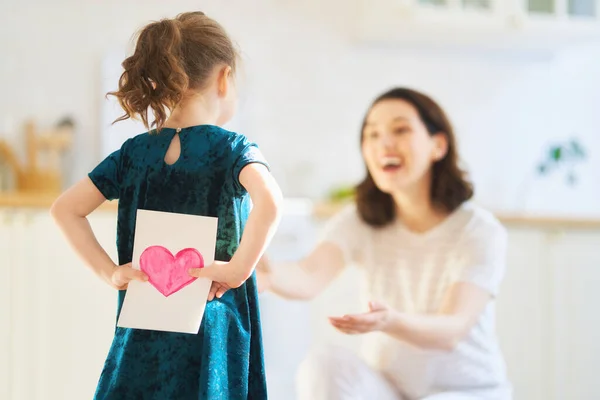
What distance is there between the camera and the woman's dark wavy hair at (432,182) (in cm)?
156

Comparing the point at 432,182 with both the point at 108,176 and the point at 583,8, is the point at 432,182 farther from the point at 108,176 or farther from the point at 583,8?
the point at 583,8

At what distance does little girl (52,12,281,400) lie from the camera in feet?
2.98

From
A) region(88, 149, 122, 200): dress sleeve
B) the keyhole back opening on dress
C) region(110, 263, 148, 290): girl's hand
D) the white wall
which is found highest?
the white wall

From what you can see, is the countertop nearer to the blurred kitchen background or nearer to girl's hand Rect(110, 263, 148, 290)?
the blurred kitchen background

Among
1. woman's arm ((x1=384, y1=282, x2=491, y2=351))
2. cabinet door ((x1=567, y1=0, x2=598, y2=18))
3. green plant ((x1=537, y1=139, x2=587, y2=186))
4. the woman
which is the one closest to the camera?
woman's arm ((x1=384, y1=282, x2=491, y2=351))

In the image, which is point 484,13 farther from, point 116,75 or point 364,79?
point 116,75

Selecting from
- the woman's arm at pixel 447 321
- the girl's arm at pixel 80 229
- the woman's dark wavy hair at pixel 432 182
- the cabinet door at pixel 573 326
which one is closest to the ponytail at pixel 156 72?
A: the girl's arm at pixel 80 229

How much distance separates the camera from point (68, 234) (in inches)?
37.1

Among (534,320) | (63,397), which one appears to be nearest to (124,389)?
(63,397)

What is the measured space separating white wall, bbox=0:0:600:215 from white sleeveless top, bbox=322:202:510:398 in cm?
125

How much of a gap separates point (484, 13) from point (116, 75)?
137 centimetres

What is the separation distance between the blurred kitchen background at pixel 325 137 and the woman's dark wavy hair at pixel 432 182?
741mm

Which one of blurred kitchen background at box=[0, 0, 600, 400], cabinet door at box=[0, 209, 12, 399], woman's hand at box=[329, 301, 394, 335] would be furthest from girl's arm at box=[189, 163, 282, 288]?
cabinet door at box=[0, 209, 12, 399]

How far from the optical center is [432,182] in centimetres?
163
